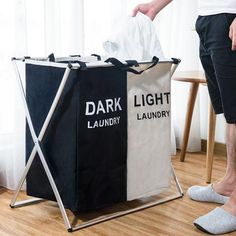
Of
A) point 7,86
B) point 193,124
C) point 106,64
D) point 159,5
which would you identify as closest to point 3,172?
point 7,86

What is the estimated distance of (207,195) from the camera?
2.08 meters

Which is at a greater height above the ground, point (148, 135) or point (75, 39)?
point (75, 39)

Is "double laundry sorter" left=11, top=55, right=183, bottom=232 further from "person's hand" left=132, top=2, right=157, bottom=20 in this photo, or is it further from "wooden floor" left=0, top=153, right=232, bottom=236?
"person's hand" left=132, top=2, right=157, bottom=20

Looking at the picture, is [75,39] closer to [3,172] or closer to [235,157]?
[3,172]

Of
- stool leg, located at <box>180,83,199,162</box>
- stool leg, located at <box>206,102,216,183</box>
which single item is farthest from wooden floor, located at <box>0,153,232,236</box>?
stool leg, located at <box>180,83,199,162</box>

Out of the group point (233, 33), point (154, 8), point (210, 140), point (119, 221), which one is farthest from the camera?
point (210, 140)

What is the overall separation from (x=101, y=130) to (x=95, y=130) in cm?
3

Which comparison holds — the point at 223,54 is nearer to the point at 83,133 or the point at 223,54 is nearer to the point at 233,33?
the point at 233,33

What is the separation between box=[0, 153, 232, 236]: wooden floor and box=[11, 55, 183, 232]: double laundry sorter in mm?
48

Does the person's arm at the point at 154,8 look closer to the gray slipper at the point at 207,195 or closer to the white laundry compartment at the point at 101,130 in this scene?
the white laundry compartment at the point at 101,130

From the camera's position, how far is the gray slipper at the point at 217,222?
176cm

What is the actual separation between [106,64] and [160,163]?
53 cm

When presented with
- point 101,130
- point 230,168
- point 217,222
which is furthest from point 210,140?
point 101,130

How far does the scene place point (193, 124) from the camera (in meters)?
2.88
